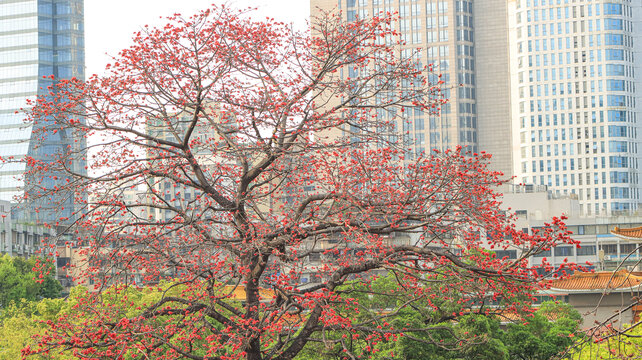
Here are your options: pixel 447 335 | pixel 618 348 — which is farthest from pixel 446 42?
pixel 618 348

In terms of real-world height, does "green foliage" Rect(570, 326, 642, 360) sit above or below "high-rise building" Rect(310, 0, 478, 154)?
below

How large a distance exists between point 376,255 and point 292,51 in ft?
15.1

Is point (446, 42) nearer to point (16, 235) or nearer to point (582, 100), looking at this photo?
point (582, 100)

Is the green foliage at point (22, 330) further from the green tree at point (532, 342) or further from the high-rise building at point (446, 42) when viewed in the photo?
the high-rise building at point (446, 42)

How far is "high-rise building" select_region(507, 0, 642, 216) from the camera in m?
121

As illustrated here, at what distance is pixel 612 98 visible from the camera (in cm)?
12088

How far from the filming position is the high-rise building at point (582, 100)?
121 m

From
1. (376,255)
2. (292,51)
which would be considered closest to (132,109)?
(292,51)

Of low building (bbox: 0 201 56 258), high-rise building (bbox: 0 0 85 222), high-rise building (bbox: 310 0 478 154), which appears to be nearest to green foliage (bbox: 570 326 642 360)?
low building (bbox: 0 201 56 258)

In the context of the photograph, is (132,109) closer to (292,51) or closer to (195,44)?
(195,44)

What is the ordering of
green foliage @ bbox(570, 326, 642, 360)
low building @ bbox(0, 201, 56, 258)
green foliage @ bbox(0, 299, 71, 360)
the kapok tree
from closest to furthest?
green foliage @ bbox(570, 326, 642, 360) < the kapok tree < green foliage @ bbox(0, 299, 71, 360) < low building @ bbox(0, 201, 56, 258)

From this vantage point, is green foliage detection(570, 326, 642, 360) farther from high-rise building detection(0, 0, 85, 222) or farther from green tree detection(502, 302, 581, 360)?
high-rise building detection(0, 0, 85, 222)

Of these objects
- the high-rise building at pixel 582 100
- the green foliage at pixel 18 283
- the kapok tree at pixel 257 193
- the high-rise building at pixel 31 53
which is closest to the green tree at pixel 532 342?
the kapok tree at pixel 257 193

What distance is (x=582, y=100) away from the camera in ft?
399
